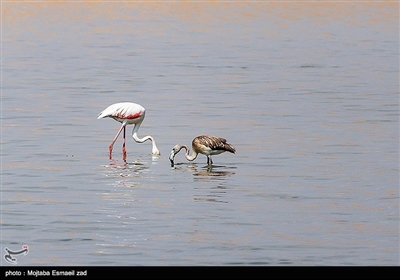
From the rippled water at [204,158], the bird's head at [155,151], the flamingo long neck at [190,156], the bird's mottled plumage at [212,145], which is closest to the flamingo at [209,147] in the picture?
the bird's mottled plumage at [212,145]

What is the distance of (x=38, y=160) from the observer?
65.7 feet

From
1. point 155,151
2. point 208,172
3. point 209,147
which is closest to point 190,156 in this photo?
point 209,147

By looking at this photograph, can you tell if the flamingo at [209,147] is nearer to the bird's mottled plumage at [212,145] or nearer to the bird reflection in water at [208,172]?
the bird's mottled plumage at [212,145]

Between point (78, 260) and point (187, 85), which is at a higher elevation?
point (187, 85)

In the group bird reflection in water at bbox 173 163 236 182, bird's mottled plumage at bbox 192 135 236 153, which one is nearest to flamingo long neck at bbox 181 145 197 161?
bird reflection in water at bbox 173 163 236 182

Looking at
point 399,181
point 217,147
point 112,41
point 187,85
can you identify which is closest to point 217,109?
point 187,85

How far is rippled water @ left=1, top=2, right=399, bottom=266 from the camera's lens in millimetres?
13945

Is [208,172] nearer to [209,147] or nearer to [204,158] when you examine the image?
[209,147]

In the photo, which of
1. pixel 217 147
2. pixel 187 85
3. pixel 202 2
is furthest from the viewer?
pixel 202 2

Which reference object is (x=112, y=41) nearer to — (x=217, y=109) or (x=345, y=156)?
(x=217, y=109)

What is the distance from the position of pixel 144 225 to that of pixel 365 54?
30297mm

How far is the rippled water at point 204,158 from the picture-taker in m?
13.9

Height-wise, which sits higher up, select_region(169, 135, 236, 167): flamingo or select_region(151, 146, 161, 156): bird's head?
select_region(169, 135, 236, 167): flamingo

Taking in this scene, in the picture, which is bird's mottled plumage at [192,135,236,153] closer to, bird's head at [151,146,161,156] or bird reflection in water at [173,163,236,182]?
bird reflection in water at [173,163,236,182]
